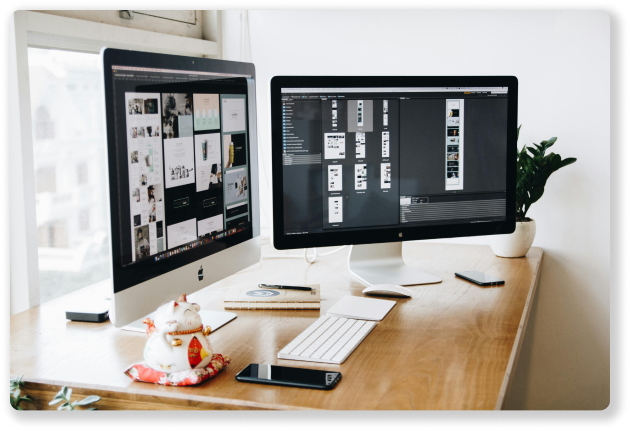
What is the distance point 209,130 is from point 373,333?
0.53 m

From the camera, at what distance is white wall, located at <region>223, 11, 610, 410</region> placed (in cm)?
183

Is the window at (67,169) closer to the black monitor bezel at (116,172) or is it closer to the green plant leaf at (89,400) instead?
the black monitor bezel at (116,172)

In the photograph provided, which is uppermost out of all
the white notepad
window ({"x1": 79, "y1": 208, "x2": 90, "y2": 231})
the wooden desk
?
window ({"x1": 79, "y1": 208, "x2": 90, "y2": 231})

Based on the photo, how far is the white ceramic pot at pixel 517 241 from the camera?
1721 millimetres

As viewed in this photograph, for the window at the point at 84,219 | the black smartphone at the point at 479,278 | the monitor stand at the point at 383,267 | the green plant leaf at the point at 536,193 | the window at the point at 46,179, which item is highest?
the window at the point at 46,179

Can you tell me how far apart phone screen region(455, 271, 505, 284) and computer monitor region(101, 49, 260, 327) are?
0.57 meters

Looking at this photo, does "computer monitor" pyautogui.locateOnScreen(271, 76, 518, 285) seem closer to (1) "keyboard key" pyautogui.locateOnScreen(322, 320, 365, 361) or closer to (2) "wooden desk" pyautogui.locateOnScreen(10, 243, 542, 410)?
(2) "wooden desk" pyautogui.locateOnScreen(10, 243, 542, 410)

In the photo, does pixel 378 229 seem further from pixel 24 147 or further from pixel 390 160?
pixel 24 147

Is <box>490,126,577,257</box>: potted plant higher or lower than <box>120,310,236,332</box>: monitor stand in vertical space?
higher

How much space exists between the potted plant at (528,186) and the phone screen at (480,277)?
23cm

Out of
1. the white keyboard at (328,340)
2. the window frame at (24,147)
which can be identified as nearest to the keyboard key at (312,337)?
the white keyboard at (328,340)

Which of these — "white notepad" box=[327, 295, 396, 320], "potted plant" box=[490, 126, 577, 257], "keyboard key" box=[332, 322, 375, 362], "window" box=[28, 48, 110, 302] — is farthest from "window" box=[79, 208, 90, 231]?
"potted plant" box=[490, 126, 577, 257]

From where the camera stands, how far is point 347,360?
3.30ft
